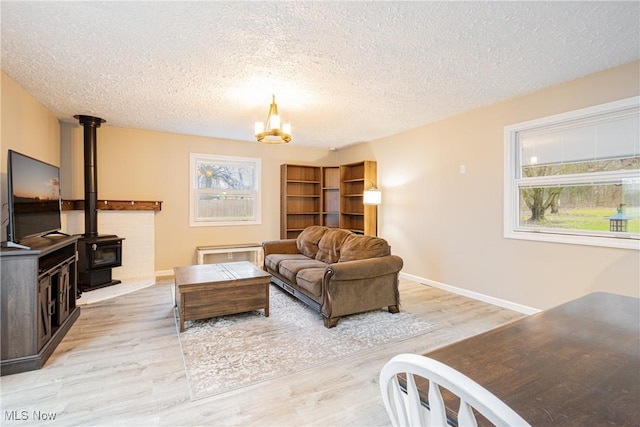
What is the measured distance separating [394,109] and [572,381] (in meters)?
3.65

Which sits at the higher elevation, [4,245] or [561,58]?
[561,58]

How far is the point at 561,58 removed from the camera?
260cm

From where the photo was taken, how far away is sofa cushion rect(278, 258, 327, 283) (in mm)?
3719

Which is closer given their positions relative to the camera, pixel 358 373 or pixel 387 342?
pixel 358 373

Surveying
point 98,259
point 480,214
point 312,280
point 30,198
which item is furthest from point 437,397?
point 98,259

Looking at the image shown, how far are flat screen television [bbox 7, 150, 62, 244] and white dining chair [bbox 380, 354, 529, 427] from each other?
3.08 metres

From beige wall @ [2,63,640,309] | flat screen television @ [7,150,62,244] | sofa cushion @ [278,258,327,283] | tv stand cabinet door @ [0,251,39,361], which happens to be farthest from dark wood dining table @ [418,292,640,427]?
flat screen television @ [7,150,62,244]

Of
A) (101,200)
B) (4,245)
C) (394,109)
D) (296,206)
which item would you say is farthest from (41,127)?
(394,109)

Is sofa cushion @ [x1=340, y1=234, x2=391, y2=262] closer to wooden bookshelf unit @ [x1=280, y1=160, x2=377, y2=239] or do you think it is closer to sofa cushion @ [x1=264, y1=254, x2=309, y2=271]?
sofa cushion @ [x1=264, y1=254, x2=309, y2=271]

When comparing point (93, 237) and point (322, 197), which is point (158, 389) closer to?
point (93, 237)

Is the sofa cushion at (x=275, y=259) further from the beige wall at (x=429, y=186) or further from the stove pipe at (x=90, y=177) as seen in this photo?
the stove pipe at (x=90, y=177)

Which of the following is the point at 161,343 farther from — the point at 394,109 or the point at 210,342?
the point at 394,109

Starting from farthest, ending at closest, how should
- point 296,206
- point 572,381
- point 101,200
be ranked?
1. point 296,206
2. point 101,200
3. point 572,381

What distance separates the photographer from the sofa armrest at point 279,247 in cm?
476
